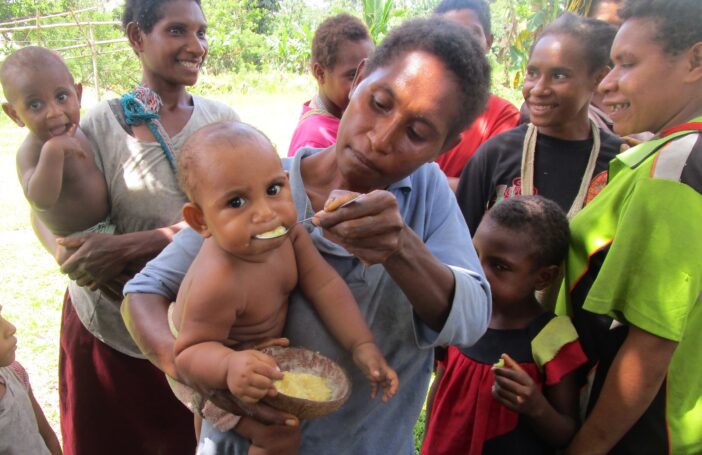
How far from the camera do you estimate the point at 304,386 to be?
1353 mm

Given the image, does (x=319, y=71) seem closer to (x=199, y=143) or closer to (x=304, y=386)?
(x=199, y=143)

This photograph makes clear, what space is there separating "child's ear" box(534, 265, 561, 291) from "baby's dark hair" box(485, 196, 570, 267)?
2cm

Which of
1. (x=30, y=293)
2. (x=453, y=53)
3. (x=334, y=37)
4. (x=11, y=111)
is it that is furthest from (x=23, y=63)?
(x=30, y=293)

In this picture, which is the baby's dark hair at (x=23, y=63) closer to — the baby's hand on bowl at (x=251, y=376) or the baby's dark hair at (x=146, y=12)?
the baby's dark hair at (x=146, y=12)

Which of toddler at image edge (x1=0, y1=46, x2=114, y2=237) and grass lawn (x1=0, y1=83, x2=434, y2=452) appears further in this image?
grass lawn (x1=0, y1=83, x2=434, y2=452)

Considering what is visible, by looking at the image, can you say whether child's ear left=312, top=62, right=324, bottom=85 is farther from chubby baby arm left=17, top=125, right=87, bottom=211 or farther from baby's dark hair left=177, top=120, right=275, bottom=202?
baby's dark hair left=177, top=120, right=275, bottom=202

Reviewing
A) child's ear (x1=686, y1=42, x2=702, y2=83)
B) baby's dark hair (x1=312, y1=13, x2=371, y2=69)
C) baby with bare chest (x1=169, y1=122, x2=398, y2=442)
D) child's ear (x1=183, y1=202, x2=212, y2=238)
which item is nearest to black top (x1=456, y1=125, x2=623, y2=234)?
child's ear (x1=686, y1=42, x2=702, y2=83)

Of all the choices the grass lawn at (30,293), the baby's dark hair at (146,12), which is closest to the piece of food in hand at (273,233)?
the baby's dark hair at (146,12)

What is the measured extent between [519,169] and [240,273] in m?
Answer: 1.72

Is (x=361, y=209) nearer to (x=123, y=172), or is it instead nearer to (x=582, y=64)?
(x=123, y=172)

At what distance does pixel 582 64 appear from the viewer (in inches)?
104

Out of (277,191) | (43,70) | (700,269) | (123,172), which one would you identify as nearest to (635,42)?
(700,269)

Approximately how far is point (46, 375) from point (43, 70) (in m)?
2.80

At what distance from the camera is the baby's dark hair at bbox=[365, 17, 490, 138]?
4.86 feet
